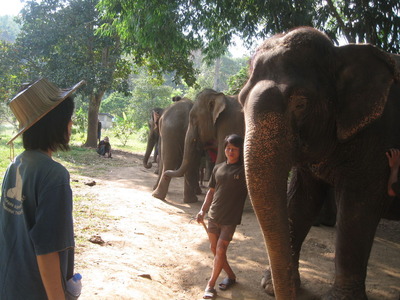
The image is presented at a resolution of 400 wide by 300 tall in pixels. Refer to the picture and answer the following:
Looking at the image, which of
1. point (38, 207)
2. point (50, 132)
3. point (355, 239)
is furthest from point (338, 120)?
point (38, 207)

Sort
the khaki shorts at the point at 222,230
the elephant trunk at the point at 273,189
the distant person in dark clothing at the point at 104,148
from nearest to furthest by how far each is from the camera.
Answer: the elephant trunk at the point at 273,189
the khaki shorts at the point at 222,230
the distant person in dark clothing at the point at 104,148

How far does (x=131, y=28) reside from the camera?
30.8ft

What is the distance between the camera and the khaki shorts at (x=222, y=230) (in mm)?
3881

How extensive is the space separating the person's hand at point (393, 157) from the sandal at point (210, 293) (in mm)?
2016

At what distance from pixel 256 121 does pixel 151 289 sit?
1.91 meters

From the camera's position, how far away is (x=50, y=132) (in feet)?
6.38

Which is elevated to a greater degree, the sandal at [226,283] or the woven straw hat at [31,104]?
the woven straw hat at [31,104]

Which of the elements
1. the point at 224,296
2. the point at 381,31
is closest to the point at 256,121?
the point at 224,296

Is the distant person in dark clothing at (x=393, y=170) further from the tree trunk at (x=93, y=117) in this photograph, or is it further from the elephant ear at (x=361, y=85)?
the tree trunk at (x=93, y=117)

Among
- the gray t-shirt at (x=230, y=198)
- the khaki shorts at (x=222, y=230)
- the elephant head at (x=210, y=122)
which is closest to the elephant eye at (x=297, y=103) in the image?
the gray t-shirt at (x=230, y=198)

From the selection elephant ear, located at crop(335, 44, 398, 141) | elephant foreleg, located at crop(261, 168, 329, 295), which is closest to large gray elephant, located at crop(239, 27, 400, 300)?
elephant ear, located at crop(335, 44, 398, 141)

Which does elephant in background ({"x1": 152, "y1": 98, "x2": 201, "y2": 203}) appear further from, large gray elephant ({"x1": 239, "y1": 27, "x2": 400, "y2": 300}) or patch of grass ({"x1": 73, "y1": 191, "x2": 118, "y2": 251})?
large gray elephant ({"x1": 239, "y1": 27, "x2": 400, "y2": 300})

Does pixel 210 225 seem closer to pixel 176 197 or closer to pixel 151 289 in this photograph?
pixel 151 289

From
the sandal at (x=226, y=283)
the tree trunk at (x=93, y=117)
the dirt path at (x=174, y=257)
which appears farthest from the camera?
the tree trunk at (x=93, y=117)
